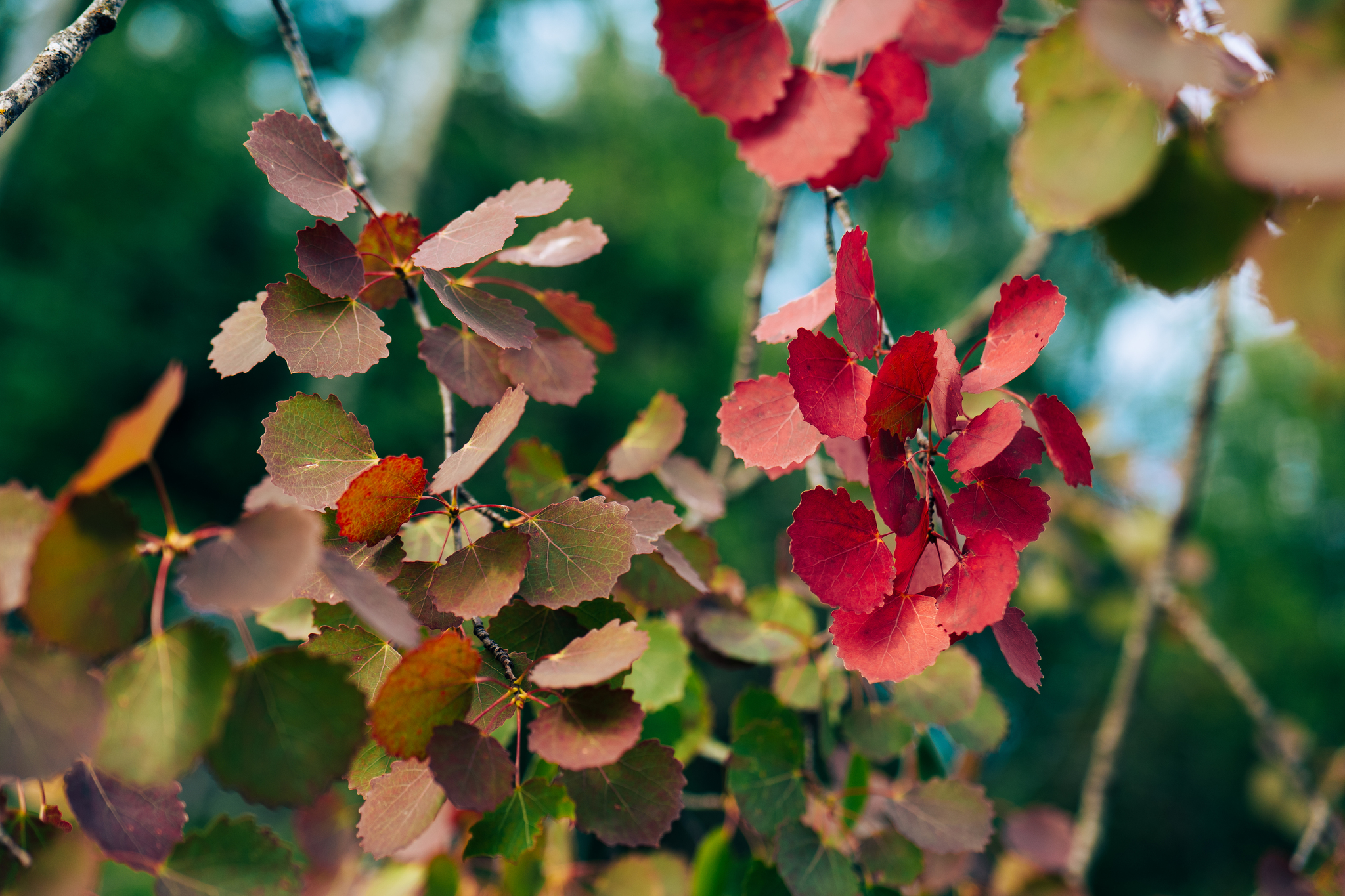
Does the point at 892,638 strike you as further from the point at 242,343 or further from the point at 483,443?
the point at 242,343

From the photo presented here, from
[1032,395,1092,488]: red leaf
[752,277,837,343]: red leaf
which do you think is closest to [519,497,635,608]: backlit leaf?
[752,277,837,343]: red leaf

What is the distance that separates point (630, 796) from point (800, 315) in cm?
34

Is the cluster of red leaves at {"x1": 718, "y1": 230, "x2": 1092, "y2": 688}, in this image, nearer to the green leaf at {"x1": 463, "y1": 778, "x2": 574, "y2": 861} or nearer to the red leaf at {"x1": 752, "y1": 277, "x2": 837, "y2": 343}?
the red leaf at {"x1": 752, "y1": 277, "x2": 837, "y2": 343}

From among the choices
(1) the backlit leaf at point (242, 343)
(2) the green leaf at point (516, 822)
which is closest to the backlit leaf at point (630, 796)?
(2) the green leaf at point (516, 822)

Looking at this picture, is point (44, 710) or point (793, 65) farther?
point (793, 65)

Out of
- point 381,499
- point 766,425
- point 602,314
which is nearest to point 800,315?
point 766,425

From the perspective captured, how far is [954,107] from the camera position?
8.47 meters

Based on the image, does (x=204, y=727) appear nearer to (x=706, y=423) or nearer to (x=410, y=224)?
(x=410, y=224)

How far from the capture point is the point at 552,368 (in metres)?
0.59

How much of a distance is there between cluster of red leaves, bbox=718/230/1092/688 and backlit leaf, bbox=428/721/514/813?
0.20 meters

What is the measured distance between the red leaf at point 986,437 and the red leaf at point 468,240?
30cm

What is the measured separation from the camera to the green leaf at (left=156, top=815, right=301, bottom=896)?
Result: 376mm

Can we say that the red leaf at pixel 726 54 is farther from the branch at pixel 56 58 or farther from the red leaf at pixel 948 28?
the branch at pixel 56 58

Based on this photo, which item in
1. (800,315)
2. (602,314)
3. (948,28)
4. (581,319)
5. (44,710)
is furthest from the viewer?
(602,314)
